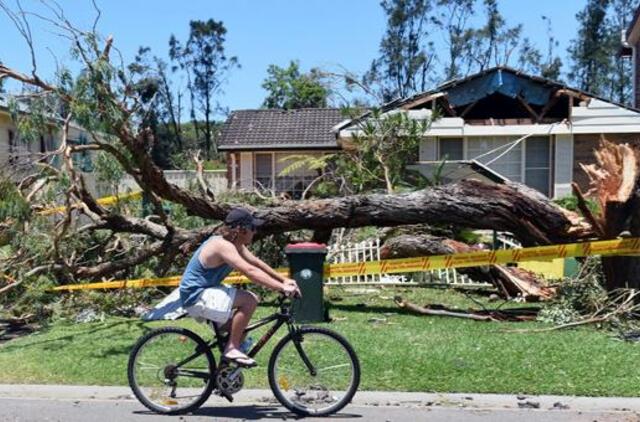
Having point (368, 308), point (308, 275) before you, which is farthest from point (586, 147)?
point (308, 275)

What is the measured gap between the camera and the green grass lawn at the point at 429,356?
23.0ft

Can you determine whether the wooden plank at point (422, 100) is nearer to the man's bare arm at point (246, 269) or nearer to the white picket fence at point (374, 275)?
the white picket fence at point (374, 275)

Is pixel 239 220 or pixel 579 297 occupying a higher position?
pixel 239 220

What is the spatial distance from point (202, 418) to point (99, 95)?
447cm

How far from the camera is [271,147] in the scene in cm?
2584

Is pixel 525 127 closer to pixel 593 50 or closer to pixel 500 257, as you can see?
pixel 500 257

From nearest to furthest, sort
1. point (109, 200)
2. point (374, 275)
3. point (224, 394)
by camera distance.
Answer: point (224, 394) → point (374, 275) → point (109, 200)

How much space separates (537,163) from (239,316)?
53.2 ft

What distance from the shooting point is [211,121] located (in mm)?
64938

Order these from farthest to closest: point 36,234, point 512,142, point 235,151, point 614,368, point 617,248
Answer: point 235,151 < point 512,142 < point 36,234 < point 617,248 < point 614,368

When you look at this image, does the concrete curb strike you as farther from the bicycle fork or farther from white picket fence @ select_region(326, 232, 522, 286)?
white picket fence @ select_region(326, 232, 522, 286)

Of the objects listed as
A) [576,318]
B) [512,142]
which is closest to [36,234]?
[576,318]

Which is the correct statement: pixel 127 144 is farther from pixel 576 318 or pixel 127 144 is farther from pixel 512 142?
pixel 512 142

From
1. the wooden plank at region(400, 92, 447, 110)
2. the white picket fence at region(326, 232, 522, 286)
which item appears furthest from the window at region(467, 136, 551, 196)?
the white picket fence at region(326, 232, 522, 286)
